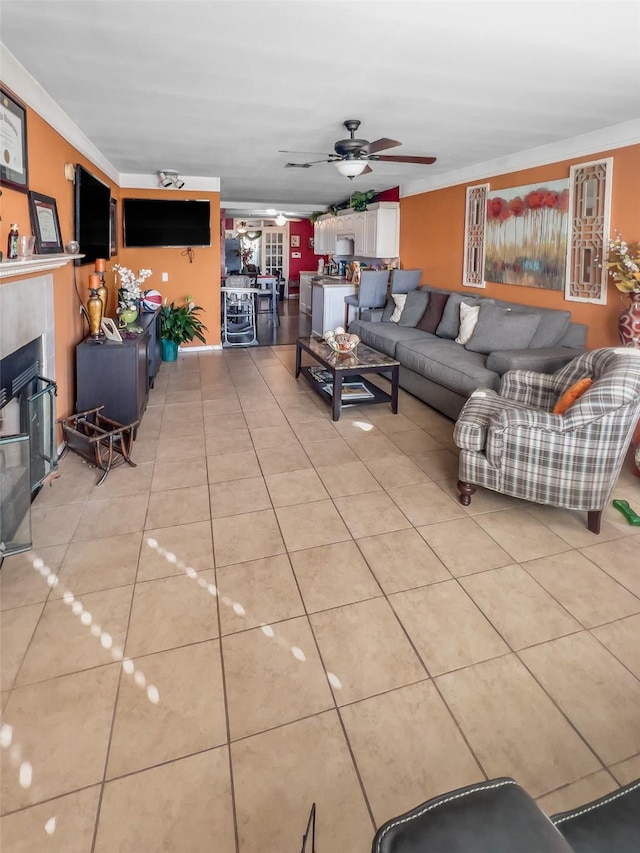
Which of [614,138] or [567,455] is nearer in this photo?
[567,455]

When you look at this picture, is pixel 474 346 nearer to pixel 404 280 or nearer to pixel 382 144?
pixel 382 144

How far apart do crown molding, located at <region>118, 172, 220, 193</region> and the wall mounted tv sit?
0.54ft

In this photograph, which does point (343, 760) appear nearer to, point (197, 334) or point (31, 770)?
point (31, 770)

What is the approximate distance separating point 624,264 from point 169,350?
5.12 meters

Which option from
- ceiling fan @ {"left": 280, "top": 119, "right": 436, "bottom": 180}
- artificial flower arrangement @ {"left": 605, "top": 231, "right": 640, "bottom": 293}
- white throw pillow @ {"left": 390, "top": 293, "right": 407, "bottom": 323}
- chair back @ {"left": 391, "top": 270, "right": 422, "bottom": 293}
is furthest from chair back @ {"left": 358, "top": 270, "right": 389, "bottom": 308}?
artificial flower arrangement @ {"left": 605, "top": 231, "right": 640, "bottom": 293}

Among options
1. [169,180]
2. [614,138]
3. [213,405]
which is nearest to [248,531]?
[213,405]

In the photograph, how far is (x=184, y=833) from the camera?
131 centimetres

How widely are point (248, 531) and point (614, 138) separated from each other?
397 cm

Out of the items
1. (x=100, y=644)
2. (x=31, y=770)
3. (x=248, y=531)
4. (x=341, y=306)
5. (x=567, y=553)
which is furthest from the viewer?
(x=341, y=306)

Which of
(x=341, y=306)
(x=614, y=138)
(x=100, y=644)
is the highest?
(x=614, y=138)

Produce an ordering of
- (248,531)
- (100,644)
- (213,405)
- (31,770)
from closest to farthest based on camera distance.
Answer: (31,770) < (100,644) < (248,531) < (213,405)

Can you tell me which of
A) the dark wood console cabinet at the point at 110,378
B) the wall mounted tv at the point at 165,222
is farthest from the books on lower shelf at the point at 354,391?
the wall mounted tv at the point at 165,222

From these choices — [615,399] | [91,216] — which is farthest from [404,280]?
[615,399]

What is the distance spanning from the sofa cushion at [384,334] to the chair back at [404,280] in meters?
0.64
